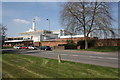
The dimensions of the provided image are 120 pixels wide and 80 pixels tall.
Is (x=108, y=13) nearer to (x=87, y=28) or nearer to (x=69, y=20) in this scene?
(x=87, y=28)

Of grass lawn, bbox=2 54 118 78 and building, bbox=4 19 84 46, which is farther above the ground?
building, bbox=4 19 84 46

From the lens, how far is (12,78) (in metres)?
6.47

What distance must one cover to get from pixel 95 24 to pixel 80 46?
1037cm

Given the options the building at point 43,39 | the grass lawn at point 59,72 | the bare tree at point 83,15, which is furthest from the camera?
the building at point 43,39

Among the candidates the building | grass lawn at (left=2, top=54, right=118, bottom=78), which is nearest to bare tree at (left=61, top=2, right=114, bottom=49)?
the building

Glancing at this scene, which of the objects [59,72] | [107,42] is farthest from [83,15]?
[59,72]

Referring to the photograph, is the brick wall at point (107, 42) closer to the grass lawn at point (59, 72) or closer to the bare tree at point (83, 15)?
the bare tree at point (83, 15)

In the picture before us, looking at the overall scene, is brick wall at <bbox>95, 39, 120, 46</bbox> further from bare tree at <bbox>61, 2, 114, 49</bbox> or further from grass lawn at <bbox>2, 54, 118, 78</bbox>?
grass lawn at <bbox>2, 54, 118, 78</bbox>

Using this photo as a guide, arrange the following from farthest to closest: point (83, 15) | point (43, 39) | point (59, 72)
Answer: point (43, 39)
point (83, 15)
point (59, 72)

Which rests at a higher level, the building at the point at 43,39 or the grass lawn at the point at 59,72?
the building at the point at 43,39

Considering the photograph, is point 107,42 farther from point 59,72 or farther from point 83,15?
point 59,72

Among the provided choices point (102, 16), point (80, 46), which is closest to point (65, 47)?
point (80, 46)

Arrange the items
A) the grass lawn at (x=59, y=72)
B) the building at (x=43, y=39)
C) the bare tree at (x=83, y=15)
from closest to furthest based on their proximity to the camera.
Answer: the grass lawn at (x=59, y=72), the bare tree at (x=83, y=15), the building at (x=43, y=39)

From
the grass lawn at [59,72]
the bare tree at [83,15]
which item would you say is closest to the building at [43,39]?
the bare tree at [83,15]
